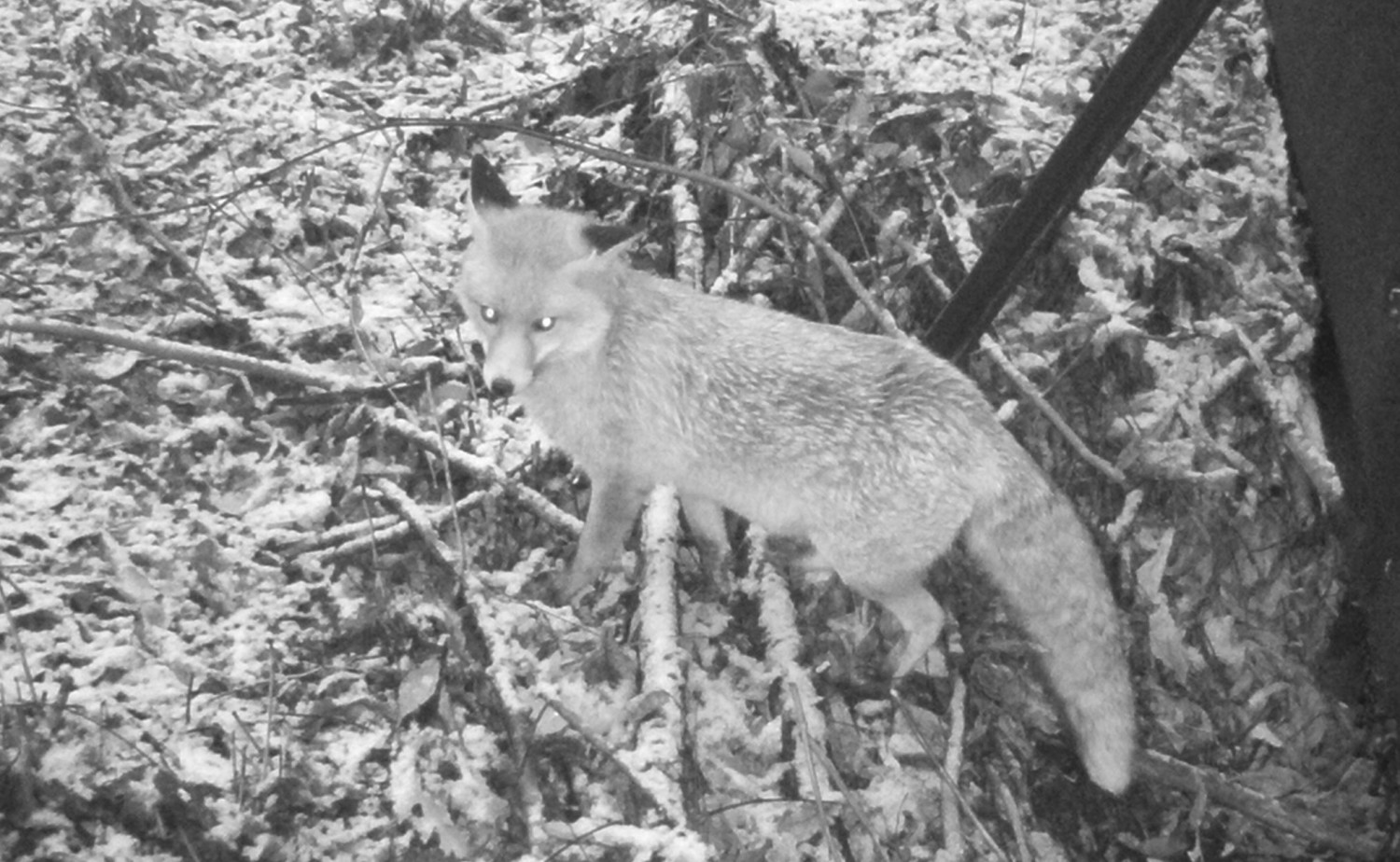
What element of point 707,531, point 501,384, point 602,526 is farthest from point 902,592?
point 501,384

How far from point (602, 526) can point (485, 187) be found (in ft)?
3.94

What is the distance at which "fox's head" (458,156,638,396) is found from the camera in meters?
3.21

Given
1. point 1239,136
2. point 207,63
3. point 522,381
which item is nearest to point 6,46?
point 207,63

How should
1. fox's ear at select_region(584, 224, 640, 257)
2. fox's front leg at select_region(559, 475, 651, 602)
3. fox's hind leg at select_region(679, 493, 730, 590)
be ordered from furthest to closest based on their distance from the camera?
fox's hind leg at select_region(679, 493, 730, 590)
fox's front leg at select_region(559, 475, 651, 602)
fox's ear at select_region(584, 224, 640, 257)

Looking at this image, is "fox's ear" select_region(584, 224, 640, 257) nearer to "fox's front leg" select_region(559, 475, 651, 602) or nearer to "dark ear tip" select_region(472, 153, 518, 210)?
"dark ear tip" select_region(472, 153, 518, 210)

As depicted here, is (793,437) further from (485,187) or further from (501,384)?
(485,187)

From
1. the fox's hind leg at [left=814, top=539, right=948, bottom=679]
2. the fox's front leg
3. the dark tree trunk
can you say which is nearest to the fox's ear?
the fox's front leg

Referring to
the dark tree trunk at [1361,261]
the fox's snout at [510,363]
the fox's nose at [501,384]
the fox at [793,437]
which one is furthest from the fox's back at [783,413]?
the dark tree trunk at [1361,261]

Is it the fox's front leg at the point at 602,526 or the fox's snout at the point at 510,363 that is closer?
the fox's snout at the point at 510,363

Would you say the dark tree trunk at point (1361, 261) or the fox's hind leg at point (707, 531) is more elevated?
the dark tree trunk at point (1361, 261)

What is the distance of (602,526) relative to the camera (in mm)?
3543

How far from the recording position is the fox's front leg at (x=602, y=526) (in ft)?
11.6

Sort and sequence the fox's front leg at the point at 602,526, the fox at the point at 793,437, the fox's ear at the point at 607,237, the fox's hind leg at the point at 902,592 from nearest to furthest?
the fox's ear at the point at 607,237, the fox at the point at 793,437, the fox's hind leg at the point at 902,592, the fox's front leg at the point at 602,526

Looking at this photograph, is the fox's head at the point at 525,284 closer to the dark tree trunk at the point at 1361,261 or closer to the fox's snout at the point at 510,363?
the fox's snout at the point at 510,363
